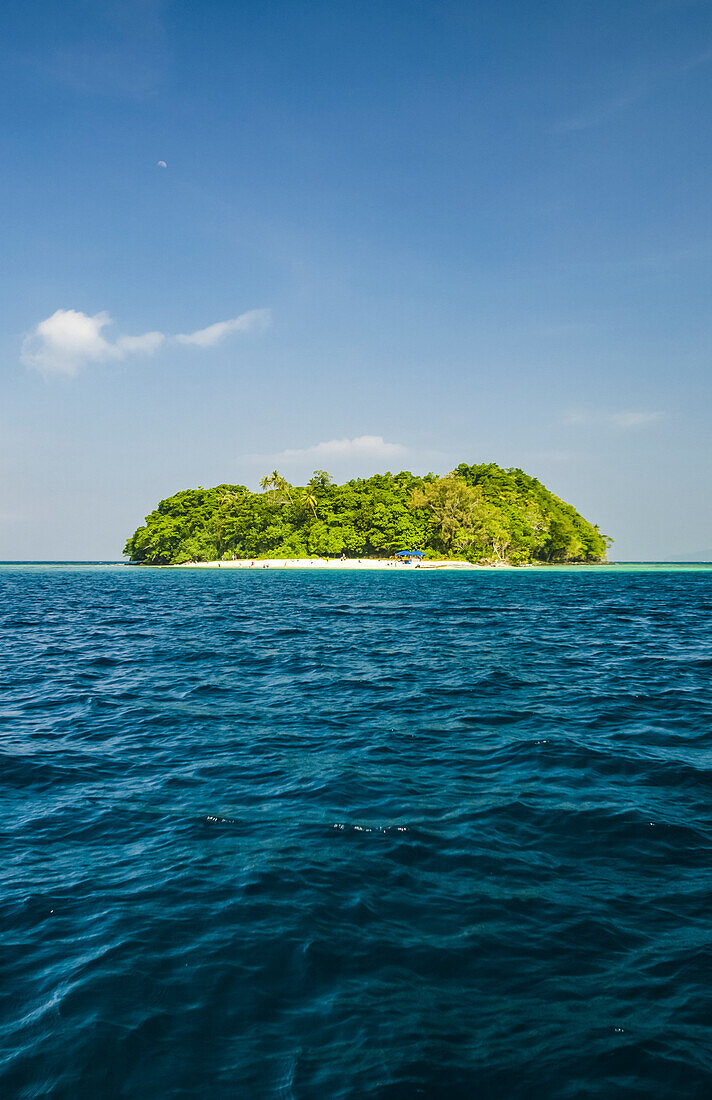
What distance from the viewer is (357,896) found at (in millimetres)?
6168

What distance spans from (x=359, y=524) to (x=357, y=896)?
479ft

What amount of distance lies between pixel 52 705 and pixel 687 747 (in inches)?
556

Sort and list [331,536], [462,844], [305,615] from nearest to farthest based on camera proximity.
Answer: [462,844], [305,615], [331,536]

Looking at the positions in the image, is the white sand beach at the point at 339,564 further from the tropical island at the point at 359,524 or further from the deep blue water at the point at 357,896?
the deep blue water at the point at 357,896

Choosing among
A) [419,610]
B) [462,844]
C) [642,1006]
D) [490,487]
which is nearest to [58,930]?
[462,844]

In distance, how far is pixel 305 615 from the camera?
38031 millimetres

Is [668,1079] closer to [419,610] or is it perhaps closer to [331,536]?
[419,610]

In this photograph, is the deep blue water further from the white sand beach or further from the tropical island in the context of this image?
the tropical island

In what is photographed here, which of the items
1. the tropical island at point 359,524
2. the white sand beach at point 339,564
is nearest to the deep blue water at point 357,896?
the white sand beach at point 339,564

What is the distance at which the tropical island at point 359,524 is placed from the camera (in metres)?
146

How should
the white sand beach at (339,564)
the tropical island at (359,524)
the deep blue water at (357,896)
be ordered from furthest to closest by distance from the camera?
the tropical island at (359,524) → the white sand beach at (339,564) → the deep blue water at (357,896)

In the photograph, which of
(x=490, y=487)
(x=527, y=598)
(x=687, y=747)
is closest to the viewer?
(x=687, y=747)

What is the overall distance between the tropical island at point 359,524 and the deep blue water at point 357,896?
12969 centimetres

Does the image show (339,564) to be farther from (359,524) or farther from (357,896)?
(357,896)
